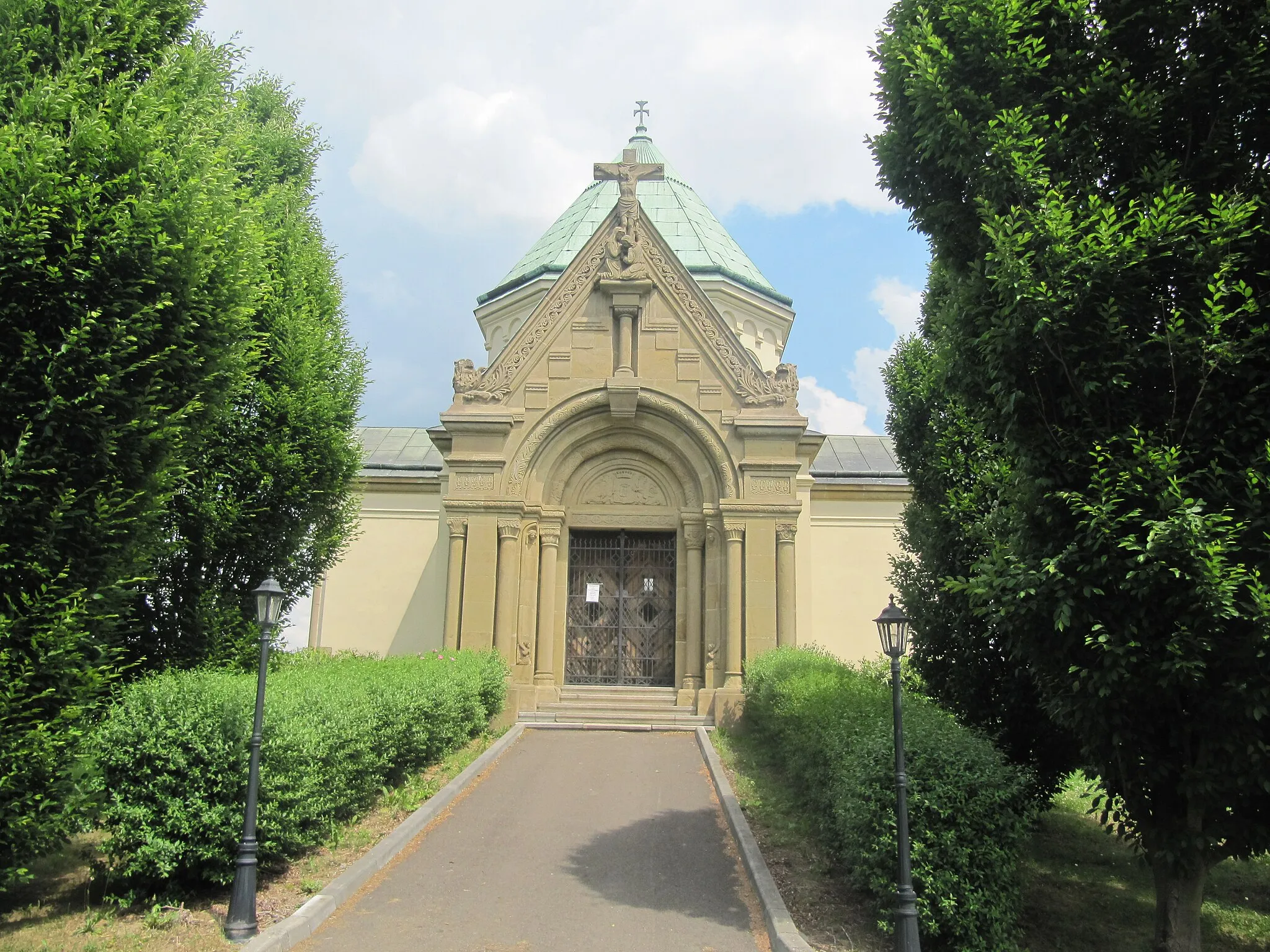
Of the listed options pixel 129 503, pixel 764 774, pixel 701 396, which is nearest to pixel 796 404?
pixel 701 396

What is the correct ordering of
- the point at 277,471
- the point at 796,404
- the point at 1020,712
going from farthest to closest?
the point at 796,404
the point at 277,471
the point at 1020,712

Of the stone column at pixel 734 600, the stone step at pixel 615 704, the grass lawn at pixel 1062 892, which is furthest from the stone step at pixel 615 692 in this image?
the grass lawn at pixel 1062 892

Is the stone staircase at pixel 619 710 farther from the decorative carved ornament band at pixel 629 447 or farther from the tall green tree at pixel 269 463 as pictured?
the tall green tree at pixel 269 463

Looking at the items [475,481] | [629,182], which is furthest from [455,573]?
[629,182]

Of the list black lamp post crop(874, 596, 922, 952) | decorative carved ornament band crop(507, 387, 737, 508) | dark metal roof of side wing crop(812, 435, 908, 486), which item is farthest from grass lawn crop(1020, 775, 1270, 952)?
dark metal roof of side wing crop(812, 435, 908, 486)

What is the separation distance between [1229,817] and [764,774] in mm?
6821

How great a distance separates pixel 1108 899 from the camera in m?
9.21

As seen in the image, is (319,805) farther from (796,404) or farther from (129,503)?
(796,404)

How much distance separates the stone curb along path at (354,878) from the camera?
6938mm

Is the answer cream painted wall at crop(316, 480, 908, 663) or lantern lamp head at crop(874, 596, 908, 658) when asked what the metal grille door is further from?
lantern lamp head at crop(874, 596, 908, 658)

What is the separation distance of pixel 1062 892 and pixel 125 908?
873 centimetres

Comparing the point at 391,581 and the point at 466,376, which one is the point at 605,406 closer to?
the point at 466,376

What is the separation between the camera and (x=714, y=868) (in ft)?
29.7

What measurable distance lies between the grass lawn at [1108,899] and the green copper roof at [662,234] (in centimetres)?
1677
